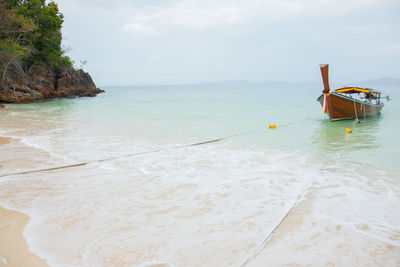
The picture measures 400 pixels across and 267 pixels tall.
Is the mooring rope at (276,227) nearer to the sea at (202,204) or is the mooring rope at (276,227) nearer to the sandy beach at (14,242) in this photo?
the sea at (202,204)

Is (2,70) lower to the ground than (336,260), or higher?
higher

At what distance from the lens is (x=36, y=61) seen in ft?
115

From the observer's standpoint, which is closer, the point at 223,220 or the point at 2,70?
the point at 223,220

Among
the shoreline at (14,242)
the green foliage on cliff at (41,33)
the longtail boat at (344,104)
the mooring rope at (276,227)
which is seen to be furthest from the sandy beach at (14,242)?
the green foliage on cliff at (41,33)

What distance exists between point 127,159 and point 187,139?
379 centimetres

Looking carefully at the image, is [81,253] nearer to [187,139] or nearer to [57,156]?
[57,156]

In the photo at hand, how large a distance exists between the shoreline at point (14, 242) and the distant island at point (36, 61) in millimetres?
24394

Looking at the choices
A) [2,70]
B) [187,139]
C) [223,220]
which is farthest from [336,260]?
[2,70]

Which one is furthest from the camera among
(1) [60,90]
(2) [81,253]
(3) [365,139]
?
(1) [60,90]

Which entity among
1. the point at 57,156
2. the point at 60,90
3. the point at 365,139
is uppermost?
the point at 60,90

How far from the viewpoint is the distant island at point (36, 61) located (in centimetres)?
2617

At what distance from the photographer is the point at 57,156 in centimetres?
728

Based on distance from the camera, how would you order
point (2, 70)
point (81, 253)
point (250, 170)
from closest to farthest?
point (81, 253) < point (250, 170) < point (2, 70)

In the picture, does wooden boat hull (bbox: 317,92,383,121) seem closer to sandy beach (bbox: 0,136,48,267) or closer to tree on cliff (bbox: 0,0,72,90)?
sandy beach (bbox: 0,136,48,267)
